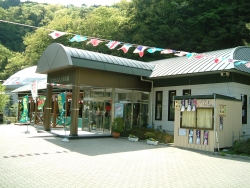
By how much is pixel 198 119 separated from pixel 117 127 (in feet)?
16.7

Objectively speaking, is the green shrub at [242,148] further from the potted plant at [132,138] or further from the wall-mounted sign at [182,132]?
the potted plant at [132,138]

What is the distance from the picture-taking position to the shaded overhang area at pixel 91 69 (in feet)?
46.8

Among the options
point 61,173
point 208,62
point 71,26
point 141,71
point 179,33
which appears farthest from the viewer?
Result: point 71,26

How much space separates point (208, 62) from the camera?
1492cm

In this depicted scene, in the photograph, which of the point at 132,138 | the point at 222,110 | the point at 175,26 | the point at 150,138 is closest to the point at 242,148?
the point at 222,110

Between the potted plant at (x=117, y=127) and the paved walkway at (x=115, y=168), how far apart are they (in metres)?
4.19

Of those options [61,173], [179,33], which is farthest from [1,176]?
[179,33]

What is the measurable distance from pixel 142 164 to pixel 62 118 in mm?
12809

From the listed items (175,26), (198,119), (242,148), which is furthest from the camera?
(175,26)

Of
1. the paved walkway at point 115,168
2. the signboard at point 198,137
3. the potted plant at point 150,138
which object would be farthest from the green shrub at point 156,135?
the paved walkway at point 115,168

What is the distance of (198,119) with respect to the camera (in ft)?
39.8

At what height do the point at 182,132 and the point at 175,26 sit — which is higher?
the point at 175,26

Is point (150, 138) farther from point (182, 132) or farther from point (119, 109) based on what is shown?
point (119, 109)

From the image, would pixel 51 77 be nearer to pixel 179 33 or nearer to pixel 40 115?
pixel 40 115
